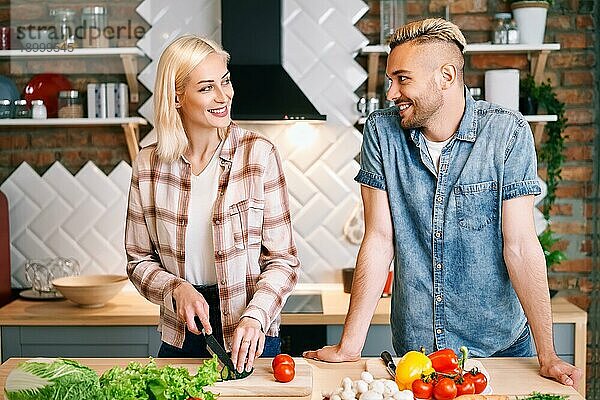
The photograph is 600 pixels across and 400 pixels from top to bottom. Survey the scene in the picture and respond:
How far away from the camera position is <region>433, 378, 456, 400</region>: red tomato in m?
1.95

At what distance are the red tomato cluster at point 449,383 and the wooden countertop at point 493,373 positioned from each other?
0.09m

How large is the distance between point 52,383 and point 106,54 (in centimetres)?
250

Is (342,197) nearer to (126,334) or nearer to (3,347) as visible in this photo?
(126,334)

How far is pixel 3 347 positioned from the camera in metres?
3.71

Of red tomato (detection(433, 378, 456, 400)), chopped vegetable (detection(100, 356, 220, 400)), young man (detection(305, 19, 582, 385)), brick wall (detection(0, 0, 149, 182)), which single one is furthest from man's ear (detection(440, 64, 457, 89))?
brick wall (detection(0, 0, 149, 182))

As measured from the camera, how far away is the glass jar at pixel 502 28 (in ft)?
12.8

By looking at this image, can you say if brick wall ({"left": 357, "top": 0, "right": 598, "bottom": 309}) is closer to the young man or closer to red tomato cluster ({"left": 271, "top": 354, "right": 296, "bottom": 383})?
the young man

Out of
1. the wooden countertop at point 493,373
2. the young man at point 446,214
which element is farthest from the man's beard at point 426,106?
the wooden countertop at point 493,373

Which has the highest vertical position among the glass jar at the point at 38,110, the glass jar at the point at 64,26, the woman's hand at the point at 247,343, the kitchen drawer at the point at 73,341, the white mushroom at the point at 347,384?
the glass jar at the point at 64,26

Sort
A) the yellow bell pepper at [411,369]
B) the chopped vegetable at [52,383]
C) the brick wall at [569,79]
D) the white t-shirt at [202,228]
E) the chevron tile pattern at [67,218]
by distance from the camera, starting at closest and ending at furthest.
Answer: the chopped vegetable at [52,383] < the yellow bell pepper at [411,369] < the white t-shirt at [202,228] < the brick wall at [569,79] < the chevron tile pattern at [67,218]

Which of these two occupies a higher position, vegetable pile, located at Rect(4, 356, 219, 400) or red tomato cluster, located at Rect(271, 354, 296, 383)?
vegetable pile, located at Rect(4, 356, 219, 400)

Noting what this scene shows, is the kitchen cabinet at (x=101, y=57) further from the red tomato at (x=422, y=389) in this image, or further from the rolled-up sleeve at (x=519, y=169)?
the red tomato at (x=422, y=389)

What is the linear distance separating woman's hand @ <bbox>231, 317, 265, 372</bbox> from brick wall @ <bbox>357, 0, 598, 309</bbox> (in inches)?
84.8

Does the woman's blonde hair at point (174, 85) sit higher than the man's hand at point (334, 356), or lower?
higher
